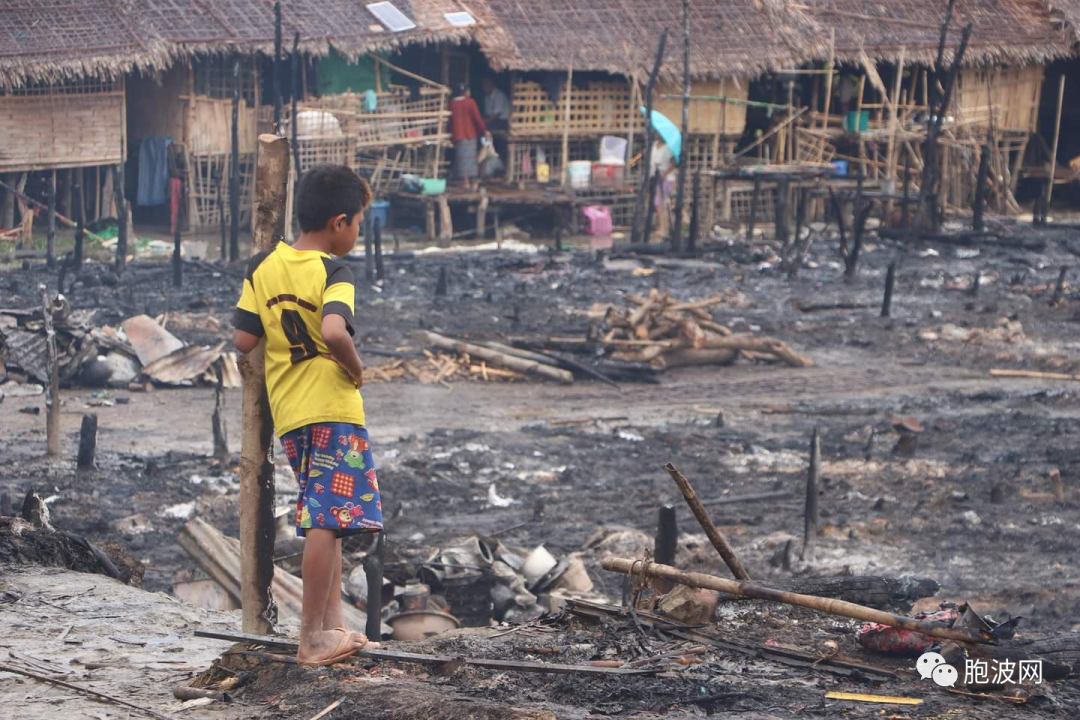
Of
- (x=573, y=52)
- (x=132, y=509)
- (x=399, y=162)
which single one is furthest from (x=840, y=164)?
(x=132, y=509)

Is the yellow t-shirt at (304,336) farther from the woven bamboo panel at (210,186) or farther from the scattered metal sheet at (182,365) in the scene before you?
the woven bamboo panel at (210,186)

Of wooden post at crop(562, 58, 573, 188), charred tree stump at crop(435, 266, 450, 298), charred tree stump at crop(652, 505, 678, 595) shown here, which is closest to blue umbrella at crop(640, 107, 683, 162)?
wooden post at crop(562, 58, 573, 188)

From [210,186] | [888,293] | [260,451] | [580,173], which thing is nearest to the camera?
[260,451]

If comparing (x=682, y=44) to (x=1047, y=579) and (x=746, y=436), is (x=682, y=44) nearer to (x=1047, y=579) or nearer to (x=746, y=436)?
(x=746, y=436)

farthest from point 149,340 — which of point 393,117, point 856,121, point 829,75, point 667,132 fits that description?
point 856,121

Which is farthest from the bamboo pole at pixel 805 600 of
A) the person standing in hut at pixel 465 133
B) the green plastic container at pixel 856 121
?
the green plastic container at pixel 856 121

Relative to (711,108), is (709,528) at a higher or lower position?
lower

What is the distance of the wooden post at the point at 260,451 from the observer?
440cm

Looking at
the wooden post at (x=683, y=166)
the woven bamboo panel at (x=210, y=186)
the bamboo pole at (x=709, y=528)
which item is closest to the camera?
the bamboo pole at (x=709, y=528)

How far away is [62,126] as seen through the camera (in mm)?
22391

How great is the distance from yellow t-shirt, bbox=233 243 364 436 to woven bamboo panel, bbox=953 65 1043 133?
89.5ft

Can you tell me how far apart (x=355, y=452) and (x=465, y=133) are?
880 inches

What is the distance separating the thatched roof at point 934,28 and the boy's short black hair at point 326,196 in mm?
25032

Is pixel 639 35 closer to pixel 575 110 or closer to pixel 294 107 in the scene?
pixel 575 110
